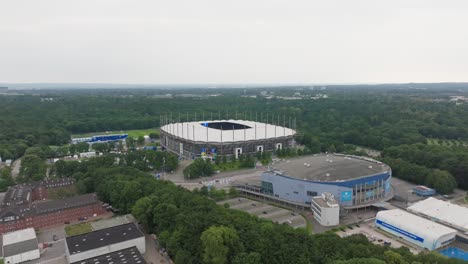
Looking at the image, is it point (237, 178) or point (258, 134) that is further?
point (258, 134)

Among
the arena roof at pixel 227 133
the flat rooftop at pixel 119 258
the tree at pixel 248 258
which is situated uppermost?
the arena roof at pixel 227 133

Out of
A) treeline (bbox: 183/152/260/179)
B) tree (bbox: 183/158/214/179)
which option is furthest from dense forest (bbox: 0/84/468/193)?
tree (bbox: 183/158/214/179)

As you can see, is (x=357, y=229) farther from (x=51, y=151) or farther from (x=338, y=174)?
(x=51, y=151)

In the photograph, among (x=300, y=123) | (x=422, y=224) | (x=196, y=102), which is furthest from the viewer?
(x=196, y=102)

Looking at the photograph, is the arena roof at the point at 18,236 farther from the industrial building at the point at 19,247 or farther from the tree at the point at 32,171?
the tree at the point at 32,171

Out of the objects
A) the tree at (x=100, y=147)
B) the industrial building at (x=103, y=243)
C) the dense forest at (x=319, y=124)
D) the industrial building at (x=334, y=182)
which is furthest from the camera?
the tree at (x=100, y=147)

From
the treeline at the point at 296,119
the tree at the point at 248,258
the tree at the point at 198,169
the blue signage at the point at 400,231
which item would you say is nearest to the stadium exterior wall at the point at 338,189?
the blue signage at the point at 400,231

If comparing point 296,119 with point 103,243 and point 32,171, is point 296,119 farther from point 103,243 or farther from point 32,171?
point 103,243

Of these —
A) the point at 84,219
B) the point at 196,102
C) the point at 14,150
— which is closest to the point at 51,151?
the point at 14,150
